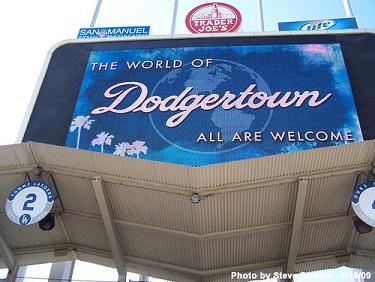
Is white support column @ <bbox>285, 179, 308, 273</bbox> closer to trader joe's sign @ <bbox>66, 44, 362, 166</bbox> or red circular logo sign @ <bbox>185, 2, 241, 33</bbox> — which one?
trader joe's sign @ <bbox>66, 44, 362, 166</bbox>

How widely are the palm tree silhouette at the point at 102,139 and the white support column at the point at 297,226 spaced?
5.11 m

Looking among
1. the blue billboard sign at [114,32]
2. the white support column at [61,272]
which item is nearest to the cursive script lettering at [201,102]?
the blue billboard sign at [114,32]

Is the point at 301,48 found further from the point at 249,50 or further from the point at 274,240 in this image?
the point at 274,240

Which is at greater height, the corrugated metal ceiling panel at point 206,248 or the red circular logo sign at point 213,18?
the red circular logo sign at point 213,18

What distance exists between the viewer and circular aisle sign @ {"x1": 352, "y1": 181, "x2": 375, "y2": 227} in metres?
9.16

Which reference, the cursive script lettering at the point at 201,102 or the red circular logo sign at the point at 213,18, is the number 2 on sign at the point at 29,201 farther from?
the red circular logo sign at the point at 213,18

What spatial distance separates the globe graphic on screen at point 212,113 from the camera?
12.4 m

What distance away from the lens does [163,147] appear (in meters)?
12.3

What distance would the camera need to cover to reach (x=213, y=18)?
16906 millimetres

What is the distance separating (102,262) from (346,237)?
6099 millimetres

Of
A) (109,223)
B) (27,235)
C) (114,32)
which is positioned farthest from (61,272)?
(114,32)

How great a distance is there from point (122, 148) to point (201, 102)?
2.58 m

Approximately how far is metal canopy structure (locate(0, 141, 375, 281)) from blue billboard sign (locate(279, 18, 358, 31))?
307 inches

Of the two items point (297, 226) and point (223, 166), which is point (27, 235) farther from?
point (297, 226)
